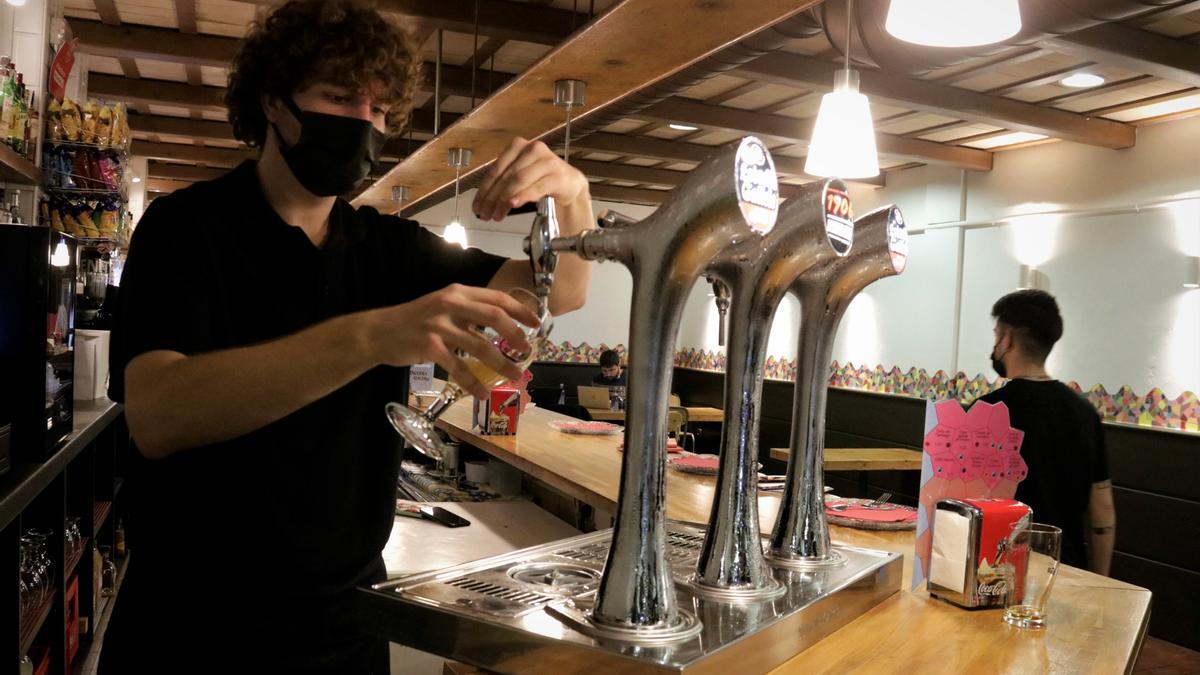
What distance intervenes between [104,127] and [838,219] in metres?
3.94

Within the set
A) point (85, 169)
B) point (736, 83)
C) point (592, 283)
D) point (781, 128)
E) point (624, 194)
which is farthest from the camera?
point (592, 283)

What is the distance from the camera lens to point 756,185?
0.92m

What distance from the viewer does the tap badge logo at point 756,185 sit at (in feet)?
2.94

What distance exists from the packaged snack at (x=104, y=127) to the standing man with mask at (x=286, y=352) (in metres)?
3.06

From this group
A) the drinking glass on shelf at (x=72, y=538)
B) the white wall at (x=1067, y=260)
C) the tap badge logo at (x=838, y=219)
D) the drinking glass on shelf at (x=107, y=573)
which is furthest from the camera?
the white wall at (x=1067, y=260)

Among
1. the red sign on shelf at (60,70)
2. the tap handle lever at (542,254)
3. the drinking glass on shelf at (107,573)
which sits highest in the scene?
the red sign on shelf at (60,70)

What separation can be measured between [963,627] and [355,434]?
0.88 metres

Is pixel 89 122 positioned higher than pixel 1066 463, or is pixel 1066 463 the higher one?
pixel 89 122

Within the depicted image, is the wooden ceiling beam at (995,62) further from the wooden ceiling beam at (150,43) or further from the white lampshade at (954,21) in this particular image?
the wooden ceiling beam at (150,43)

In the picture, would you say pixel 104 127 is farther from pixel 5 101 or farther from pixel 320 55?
pixel 320 55

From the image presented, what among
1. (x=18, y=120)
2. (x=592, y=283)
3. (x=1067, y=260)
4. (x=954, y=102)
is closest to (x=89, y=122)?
(x=18, y=120)

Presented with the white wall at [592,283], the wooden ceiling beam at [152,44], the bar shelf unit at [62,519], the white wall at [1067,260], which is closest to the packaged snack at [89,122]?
the bar shelf unit at [62,519]

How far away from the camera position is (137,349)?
106 centimetres

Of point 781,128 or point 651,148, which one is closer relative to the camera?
point 781,128
